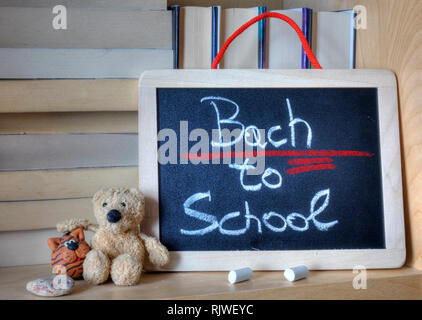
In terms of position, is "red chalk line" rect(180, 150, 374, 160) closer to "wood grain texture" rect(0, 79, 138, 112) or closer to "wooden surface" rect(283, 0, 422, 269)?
"wooden surface" rect(283, 0, 422, 269)

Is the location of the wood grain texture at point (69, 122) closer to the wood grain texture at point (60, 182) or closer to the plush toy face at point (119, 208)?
the wood grain texture at point (60, 182)

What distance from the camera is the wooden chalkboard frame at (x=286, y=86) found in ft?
2.89

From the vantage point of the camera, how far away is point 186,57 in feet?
3.27

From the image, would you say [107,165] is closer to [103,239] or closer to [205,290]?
[103,239]

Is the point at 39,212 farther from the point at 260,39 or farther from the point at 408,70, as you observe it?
the point at 408,70

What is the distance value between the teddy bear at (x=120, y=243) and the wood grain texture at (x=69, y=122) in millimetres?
209

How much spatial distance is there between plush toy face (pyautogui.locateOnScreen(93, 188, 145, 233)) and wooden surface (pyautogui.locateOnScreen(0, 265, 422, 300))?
103mm

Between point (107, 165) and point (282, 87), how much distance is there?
1.32 ft

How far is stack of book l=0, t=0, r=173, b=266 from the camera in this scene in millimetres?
926

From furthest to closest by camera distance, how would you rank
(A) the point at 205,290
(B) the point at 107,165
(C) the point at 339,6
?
(C) the point at 339,6 < (B) the point at 107,165 < (A) the point at 205,290

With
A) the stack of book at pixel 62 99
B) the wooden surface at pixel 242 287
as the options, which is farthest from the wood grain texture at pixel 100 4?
the wooden surface at pixel 242 287

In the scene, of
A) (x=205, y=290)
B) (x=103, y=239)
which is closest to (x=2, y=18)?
(x=103, y=239)

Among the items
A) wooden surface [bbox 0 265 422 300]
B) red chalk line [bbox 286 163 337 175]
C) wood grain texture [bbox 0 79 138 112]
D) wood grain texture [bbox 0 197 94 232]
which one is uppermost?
wood grain texture [bbox 0 79 138 112]

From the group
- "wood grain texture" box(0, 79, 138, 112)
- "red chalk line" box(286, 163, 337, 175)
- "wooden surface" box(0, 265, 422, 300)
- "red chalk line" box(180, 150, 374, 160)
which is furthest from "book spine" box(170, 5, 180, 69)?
"wooden surface" box(0, 265, 422, 300)
